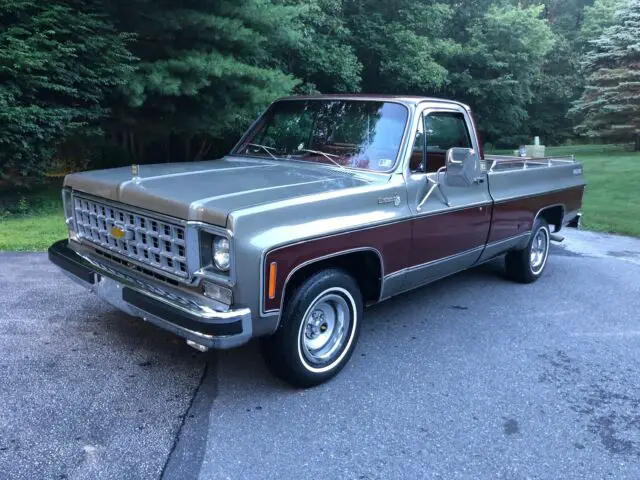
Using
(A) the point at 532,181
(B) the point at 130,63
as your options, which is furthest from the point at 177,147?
(A) the point at 532,181

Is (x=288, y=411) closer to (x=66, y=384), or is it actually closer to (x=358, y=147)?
(x=66, y=384)

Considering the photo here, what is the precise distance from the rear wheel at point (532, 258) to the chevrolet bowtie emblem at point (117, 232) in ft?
14.1

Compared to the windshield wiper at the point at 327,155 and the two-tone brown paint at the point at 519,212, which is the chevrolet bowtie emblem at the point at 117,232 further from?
the two-tone brown paint at the point at 519,212

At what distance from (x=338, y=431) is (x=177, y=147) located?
12858 mm

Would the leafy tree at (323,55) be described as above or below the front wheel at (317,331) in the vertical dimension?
above

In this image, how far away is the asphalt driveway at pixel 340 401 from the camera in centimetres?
302

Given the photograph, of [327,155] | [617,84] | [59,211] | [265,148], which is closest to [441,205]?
[327,155]

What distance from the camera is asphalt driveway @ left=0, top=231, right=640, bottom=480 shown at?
3.02 metres

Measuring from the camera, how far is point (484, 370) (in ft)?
13.8

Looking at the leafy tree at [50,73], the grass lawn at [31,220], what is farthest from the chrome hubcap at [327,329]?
the leafy tree at [50,73]

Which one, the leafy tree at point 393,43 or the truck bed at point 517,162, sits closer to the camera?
the truck bed at point 517,162

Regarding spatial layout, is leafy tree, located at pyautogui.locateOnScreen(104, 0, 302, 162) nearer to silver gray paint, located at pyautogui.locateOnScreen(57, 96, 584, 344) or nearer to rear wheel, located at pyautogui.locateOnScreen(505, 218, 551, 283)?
silver gray paint, located at pyautogui.locateOnScreen(57, 96, 584, 344)

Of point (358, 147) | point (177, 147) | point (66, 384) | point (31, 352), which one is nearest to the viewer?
point (66, 384)

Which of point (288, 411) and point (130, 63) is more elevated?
point (130, 63)
